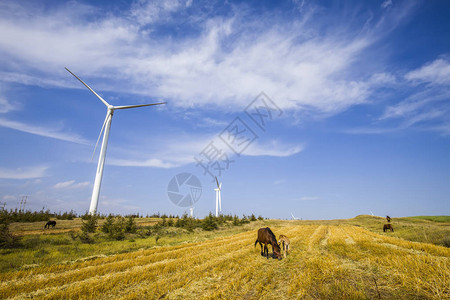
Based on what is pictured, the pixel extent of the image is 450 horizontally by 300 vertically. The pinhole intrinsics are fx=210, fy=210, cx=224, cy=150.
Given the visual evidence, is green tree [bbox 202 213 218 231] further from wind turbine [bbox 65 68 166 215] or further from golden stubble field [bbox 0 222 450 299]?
golden stubble field [bbox 0 222 450 299]

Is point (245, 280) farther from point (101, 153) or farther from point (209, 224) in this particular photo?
point (101, 153)

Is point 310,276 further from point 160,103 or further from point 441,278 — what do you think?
point 160,103

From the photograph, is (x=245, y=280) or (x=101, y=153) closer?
(x=245, y=280)

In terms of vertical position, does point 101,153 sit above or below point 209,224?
above

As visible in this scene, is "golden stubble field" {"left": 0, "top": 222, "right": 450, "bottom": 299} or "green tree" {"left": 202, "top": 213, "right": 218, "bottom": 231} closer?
"golden stubble field" {"left": 0, "top": 222, "right": 450, "bottom": 299}

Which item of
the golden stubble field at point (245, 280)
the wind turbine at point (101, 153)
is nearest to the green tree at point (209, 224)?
the wind turbine at point (101, 153)

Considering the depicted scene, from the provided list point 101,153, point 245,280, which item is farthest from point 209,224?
point 245,280

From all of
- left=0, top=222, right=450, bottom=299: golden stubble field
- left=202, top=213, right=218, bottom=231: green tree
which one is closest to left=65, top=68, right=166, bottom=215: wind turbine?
left=202, top=213, right=218, bottom=231: green tree

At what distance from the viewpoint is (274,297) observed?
789 centimetres

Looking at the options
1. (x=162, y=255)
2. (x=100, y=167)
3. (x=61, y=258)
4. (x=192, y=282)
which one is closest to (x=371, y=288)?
(x=192, y=282)

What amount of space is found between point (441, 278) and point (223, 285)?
8.43 m

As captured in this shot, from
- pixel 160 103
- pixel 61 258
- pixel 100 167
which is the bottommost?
pixel 61 258

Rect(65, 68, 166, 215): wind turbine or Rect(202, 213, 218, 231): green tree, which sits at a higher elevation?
Rect(65, 68, 166, 215): wind turbine

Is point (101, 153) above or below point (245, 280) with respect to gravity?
above
